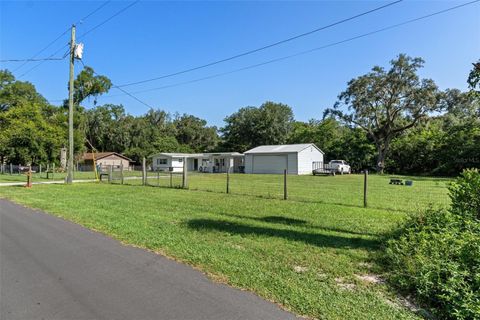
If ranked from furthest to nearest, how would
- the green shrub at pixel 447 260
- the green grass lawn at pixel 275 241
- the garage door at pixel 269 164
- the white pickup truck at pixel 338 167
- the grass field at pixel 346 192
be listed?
the garage door at pixel 269 164 → the white pickup truck at pixel 338 167 → the grass field at pixel 346 192 → the green grass lawn at pixel 275 241 → the green shrub at pixel 447 260

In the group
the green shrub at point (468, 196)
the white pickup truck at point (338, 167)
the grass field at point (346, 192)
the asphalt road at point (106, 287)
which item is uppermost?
the white pickup truck at point (338, 167)

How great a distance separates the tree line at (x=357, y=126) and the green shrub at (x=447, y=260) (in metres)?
25.7

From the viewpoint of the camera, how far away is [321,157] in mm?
39375

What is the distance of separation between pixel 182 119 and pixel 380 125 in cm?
4014

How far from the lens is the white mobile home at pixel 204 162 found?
4194cm

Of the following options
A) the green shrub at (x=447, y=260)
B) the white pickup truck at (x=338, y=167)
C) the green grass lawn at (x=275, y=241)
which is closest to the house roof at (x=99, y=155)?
the white pickup truck at (x=338, y=167)

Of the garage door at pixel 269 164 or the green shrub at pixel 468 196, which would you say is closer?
the green shrub at pixel 468 196

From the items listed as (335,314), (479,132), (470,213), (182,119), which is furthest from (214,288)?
(182,119)

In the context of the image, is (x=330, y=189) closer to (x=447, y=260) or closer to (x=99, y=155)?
(x=447, y=260)

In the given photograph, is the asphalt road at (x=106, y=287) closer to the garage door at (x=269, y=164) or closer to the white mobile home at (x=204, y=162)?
the garage door at (x=269, y=164)

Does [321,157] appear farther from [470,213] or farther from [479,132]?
[470,213]

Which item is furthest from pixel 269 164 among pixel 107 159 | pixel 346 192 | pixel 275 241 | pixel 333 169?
pixel 275 241

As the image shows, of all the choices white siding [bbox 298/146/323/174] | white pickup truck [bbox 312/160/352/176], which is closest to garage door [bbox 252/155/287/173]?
white siding [bbox 298/146/323/174]

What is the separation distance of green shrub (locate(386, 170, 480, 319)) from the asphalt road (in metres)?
1.57
